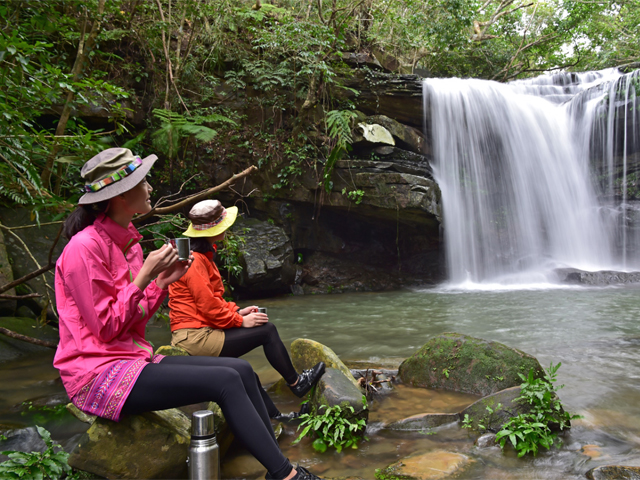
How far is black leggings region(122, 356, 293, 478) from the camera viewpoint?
2.12 meters

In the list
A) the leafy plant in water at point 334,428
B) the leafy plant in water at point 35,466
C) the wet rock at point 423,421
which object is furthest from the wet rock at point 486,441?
the leafy plant in water at point 35,466

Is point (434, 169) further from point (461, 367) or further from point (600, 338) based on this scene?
point (461, 367)

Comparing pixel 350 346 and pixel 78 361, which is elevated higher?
pixel 78 361

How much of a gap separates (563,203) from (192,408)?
14.1m

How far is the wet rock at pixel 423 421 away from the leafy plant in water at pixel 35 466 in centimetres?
212

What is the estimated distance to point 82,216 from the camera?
2.21 metres

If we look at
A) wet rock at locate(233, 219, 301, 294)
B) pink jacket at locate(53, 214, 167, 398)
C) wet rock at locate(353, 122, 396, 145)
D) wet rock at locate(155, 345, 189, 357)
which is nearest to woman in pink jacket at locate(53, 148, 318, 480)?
pink jacket at locate(53, 214, 167, 398)

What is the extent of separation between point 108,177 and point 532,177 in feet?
46.0

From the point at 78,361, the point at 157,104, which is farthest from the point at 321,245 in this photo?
the point at 78,361

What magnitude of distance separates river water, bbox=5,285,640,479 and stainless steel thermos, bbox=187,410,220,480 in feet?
1.81

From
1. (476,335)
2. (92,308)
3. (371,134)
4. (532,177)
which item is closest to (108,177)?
(92,308)

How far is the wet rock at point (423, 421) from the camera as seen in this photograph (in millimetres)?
3199

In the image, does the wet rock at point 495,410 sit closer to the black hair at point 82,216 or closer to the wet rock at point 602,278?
the black hair at point 82,216

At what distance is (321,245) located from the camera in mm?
13180
